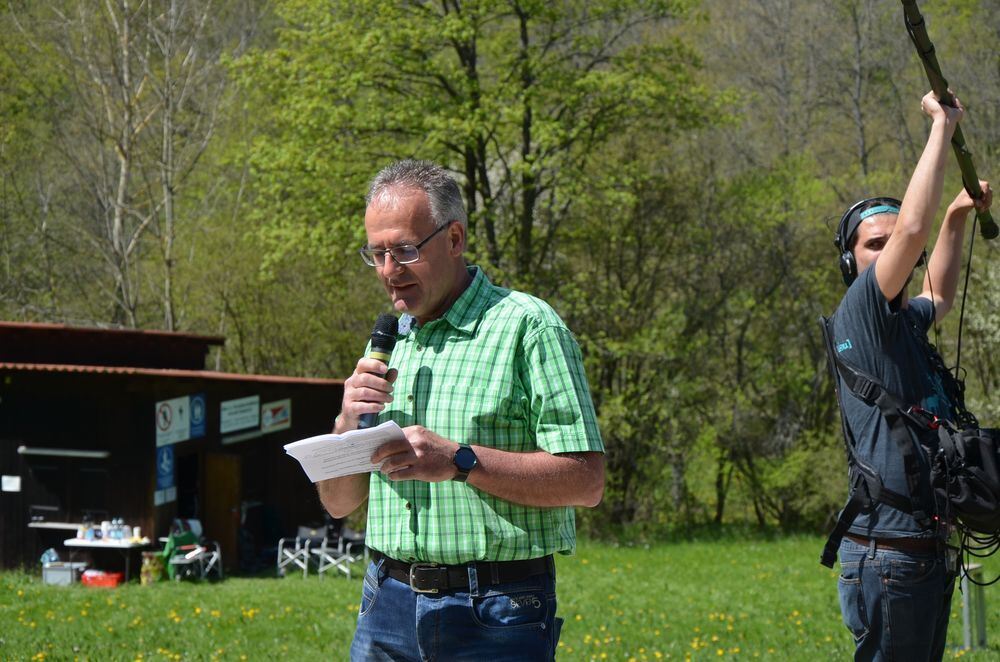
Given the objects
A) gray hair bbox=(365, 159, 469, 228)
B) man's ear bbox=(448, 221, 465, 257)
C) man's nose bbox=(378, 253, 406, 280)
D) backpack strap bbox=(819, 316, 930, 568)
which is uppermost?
gray hair bbox=(365, 159, 469, 228)

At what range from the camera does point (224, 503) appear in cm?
1697

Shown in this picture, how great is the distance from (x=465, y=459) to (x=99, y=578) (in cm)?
1399

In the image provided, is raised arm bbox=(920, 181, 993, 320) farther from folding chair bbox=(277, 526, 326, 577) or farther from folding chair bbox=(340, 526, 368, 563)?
folding chair bbox=(340, 526, 368, 563)

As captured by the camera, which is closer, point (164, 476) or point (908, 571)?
point (908, 571)

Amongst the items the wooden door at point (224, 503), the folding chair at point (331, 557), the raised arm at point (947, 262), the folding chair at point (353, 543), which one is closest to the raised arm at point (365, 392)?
the raised arm at point (947, 262)

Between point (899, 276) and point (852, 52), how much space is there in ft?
92.6

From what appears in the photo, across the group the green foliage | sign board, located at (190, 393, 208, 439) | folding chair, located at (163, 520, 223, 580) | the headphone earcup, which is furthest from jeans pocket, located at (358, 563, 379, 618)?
the green foliage

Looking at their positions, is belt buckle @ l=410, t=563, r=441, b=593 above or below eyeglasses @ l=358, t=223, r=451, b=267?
below

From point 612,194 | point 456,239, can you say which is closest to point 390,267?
point 456,239

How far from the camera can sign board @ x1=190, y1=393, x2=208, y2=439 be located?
655 inches

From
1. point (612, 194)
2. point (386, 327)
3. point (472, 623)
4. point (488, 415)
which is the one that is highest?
point (612, 194)

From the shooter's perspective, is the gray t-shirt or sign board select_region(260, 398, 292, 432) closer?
the gray t-shirt

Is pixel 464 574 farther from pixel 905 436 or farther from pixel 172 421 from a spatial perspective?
pixel 172 421

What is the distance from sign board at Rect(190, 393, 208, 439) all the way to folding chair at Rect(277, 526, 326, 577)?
2.03 meters
